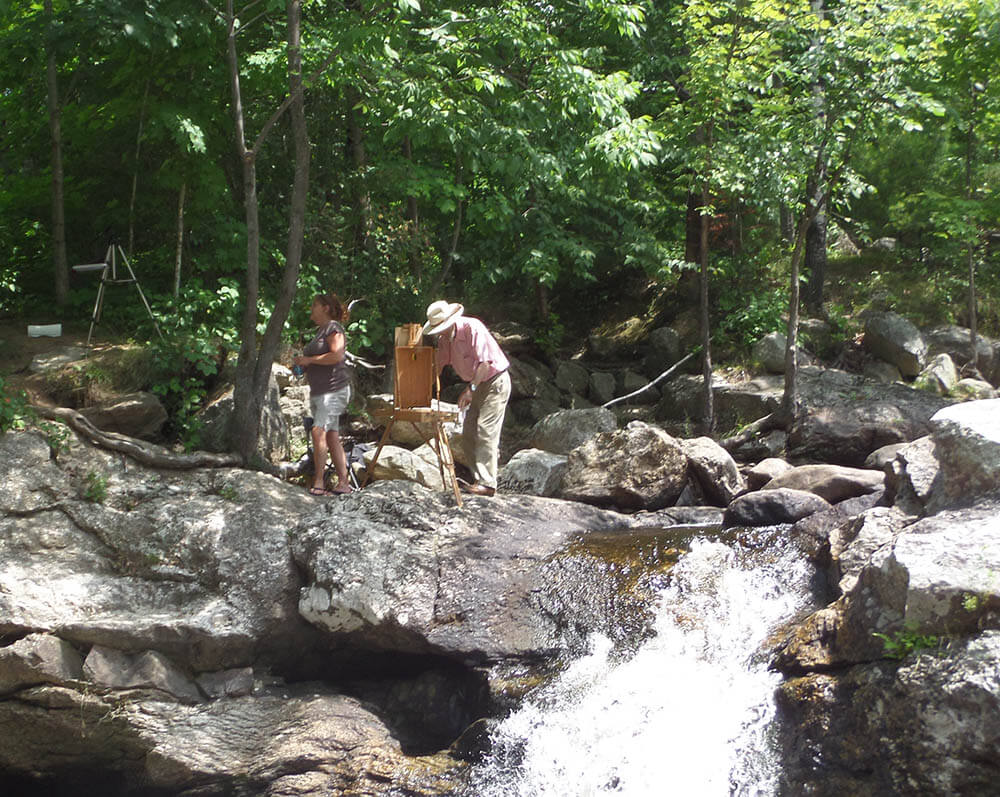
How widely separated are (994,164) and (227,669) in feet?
41.2

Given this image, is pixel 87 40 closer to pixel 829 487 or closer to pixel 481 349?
pixel 481 349

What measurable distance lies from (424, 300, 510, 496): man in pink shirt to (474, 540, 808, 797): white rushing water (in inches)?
87.6

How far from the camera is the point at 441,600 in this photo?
6.54 m

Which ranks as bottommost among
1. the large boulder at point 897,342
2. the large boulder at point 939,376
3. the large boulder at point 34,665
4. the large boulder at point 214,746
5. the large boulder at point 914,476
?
the large boulder at point 214,746

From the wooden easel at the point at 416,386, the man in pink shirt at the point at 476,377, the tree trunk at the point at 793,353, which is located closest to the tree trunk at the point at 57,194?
the wooden easel at the point at 416,386

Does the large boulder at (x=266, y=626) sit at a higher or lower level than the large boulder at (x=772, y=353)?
lower

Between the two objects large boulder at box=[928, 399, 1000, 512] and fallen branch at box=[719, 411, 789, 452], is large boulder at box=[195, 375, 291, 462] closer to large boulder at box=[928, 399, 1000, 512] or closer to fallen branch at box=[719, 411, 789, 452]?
fallen branch at box=[719, 411, 789, 452]

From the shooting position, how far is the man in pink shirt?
25.5 ft

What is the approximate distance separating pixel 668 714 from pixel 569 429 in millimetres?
5728

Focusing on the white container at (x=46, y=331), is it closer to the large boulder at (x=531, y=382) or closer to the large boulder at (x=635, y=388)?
the large boulder at (x=531, y=382)

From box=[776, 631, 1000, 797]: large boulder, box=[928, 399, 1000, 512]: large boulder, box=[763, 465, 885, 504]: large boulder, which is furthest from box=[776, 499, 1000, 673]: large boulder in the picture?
box=[763, 465, 885, 504]: large boulder

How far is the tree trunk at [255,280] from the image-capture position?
27.2 ft

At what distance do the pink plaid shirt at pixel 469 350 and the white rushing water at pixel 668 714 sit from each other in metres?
2.52

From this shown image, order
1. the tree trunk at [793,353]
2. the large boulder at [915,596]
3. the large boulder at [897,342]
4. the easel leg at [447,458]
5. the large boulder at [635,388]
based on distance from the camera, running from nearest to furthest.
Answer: the large boulder at [915,596], the easel leg at [447,458], the tree trunk at [793,353], the large boulder at [897,342], the large boulder at [635,388]
